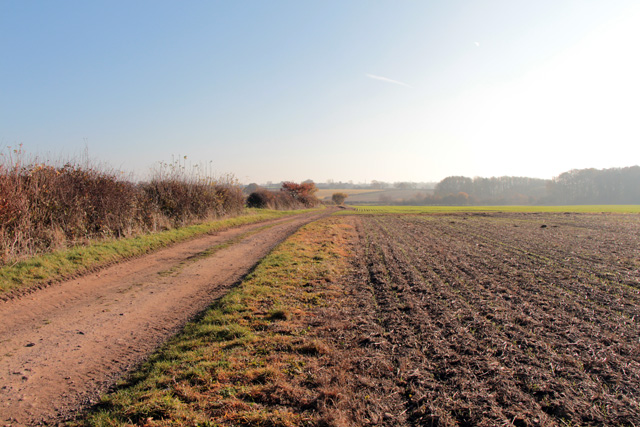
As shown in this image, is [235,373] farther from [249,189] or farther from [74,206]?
[249,189]

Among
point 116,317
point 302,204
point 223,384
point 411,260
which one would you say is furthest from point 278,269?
point 302,204

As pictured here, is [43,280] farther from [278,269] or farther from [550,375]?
[550,375]

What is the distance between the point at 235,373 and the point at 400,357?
212 centimetres

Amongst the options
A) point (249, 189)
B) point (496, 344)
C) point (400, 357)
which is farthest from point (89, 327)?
point (249, 189)

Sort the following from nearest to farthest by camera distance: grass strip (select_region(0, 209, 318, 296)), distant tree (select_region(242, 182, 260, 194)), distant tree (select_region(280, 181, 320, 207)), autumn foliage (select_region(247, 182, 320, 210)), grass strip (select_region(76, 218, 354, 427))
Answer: grass strip (select_region(76, 218, 354, 427)) < grass strip (select_region(0, 209, 318, 296)) < distant tree (select_region(242, 182, 260, 194)) < autumn foliage (select_region(247, 182, 320, 210)) < distant tree (select_region(280, 181, 320, 207))

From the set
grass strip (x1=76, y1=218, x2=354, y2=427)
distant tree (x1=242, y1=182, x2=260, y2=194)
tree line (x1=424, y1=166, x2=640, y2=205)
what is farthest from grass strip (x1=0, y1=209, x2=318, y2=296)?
tree line (x1=424, y1=166, x2=640, y2=205)

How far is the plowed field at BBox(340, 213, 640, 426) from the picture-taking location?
3240 mm

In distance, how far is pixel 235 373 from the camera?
12.2ft

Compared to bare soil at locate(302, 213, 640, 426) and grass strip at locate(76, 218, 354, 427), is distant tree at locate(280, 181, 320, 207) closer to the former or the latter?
bare soil at locate(302, 213, 640, 426)

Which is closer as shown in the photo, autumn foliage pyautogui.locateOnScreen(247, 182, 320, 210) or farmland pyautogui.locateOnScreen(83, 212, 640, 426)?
farmland pyautogui.locateOnScreen(83, 212, 640, 426)

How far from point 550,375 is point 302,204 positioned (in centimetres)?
4930

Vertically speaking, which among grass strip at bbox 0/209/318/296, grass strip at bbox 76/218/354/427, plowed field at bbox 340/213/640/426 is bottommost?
plowed field at bbox 340/213/640/426

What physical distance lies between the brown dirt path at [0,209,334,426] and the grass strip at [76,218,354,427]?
45 centimetres

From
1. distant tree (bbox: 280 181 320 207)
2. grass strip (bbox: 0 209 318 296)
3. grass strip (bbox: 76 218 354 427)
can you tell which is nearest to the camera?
grass strip (bbox: 76 218 354 427)
